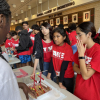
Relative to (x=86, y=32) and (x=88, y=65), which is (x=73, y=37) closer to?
(x=86, y=32)

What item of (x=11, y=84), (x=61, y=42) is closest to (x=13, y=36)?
(x=61, y=42)

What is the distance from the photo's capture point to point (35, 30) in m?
3.26

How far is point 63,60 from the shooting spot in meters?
1.36

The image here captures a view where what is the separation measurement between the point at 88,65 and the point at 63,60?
17.0 inches

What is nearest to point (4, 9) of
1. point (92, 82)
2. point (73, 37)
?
point (92, 82)

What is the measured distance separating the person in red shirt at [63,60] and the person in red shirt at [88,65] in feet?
0.88

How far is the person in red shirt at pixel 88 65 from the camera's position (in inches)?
38.0

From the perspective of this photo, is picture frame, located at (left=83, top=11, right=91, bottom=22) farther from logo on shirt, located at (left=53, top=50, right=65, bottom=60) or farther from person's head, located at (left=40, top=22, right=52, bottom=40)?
logo on shirt, located at (left=53, top=50, right=65, bottom=60)

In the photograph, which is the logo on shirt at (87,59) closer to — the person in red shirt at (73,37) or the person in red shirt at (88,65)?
the person in red shirt at (88,65)

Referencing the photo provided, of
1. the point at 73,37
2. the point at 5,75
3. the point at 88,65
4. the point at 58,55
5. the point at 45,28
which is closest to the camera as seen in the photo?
the point at 5,75

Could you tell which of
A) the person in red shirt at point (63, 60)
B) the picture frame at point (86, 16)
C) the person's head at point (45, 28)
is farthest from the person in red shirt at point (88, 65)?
the picture frame at point (86, 16)

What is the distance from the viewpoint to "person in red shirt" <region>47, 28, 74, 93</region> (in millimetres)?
1344

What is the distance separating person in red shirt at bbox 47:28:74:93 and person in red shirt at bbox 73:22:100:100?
27 cm

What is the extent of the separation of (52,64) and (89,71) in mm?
642
